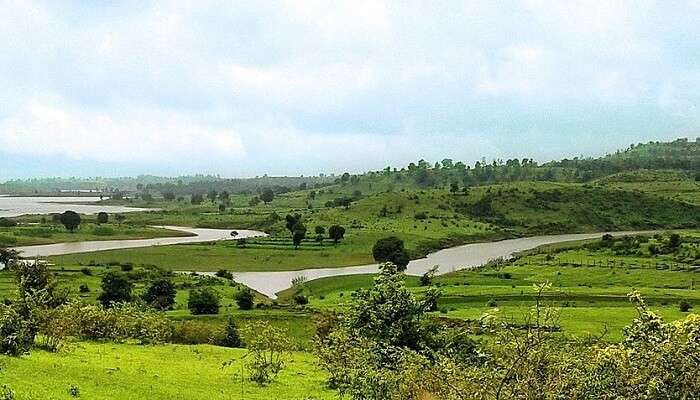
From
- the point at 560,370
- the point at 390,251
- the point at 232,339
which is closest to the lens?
the point at 560,370

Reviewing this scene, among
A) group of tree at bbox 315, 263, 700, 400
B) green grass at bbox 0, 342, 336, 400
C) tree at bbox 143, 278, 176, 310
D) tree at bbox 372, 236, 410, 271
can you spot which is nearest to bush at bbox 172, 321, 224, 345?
green grass at bbox 0, 342, 336, 400

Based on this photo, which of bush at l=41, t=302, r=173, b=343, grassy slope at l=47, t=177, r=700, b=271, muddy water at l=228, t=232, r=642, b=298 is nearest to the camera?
bush at l=41, t=302, r=173, b=343

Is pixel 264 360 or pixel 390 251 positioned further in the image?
pixel 390 251

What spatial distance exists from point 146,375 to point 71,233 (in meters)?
129

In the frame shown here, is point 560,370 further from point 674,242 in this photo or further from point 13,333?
point 674,242

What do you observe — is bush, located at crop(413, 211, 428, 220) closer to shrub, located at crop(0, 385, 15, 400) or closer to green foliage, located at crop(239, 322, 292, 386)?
green foliage, located at crop(239, 322, 292, 386)

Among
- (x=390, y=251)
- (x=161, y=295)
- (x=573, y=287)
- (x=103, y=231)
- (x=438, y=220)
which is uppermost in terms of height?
(x=438, y=220)

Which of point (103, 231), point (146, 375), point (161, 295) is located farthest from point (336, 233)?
point (146, 375)

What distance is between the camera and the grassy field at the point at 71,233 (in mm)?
137625

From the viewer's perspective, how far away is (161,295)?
224ft

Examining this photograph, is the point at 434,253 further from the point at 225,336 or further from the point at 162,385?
the point at 162,385

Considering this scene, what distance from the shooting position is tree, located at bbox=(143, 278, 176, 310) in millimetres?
66562

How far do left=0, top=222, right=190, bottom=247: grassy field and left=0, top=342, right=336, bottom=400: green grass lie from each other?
355 feet

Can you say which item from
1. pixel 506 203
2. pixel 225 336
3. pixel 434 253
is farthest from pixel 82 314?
pixel 506 203
